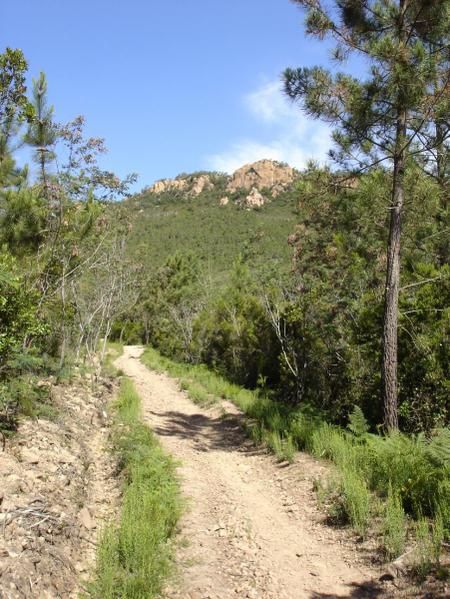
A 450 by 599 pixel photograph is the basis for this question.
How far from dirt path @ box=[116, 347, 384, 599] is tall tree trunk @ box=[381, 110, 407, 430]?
1501 millimetres

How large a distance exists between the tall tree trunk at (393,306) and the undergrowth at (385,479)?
1.78ft

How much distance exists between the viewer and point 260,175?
117 m

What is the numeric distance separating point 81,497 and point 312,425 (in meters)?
4.21

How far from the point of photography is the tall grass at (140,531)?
400 centimetres

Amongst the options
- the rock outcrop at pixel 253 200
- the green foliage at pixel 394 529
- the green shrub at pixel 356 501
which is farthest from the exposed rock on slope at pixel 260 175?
the green foliage at pixel 394 529

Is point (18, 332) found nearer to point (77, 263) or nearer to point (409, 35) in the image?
point (77, 263)

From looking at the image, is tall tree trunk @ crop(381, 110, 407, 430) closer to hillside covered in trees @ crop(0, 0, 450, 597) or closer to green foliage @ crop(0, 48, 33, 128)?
hillside covered in trees @ crop(0, 0, 450, 597)

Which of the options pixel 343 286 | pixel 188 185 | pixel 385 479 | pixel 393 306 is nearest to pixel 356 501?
pixel 385 479

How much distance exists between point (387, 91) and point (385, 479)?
5.46 meters

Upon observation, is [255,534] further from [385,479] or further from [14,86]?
[14,86]

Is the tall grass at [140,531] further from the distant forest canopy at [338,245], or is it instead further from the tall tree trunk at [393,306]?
the tall tree trunk at [393,306]

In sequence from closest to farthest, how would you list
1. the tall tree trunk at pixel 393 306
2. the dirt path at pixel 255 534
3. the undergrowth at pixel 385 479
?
the dirt path at pixel 255 534
the undergrowth at pixel 385 479
the tall tree trunk at pixel 393 306

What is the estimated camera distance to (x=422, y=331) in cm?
869

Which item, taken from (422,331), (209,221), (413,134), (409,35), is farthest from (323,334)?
(209,221)
